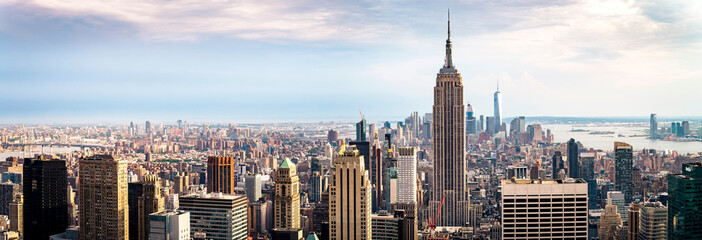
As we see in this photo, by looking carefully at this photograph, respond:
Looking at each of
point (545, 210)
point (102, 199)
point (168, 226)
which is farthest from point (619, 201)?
point (102, 199)

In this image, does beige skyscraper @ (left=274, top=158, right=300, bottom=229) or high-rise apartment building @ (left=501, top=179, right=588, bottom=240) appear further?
beige skyscraper @ (left=274, top=158, right=300, bottom=229)

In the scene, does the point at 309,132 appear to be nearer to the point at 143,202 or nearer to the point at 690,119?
the point at 143,202

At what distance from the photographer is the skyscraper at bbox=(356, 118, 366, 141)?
19.2 metres

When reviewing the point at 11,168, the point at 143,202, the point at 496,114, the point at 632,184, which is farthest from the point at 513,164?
the point at 11,168

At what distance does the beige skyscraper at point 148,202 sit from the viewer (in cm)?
1280

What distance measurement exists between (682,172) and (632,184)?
23.0ft

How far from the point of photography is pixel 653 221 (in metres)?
13.0

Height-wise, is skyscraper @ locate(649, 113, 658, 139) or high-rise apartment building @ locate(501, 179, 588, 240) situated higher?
skyscraper @ locate(649, 113, 658, 139)

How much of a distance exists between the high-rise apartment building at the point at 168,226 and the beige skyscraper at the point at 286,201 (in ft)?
12.3

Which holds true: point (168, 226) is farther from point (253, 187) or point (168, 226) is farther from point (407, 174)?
point (407, 174)

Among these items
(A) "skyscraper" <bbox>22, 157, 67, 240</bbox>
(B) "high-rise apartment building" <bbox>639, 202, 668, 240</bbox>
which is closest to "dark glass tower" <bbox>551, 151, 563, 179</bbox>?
(B) "high-rise apartment building" <bbox>639, 202, 668, 240</bbox>

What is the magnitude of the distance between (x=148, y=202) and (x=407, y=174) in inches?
466

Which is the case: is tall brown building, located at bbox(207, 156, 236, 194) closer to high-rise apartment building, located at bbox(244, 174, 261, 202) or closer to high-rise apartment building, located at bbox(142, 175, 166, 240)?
high-rise apartment building, located at bbox(244, 174, 261, 202)

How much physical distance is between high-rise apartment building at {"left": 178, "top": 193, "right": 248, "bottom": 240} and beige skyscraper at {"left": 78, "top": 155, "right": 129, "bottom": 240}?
1274 mm
